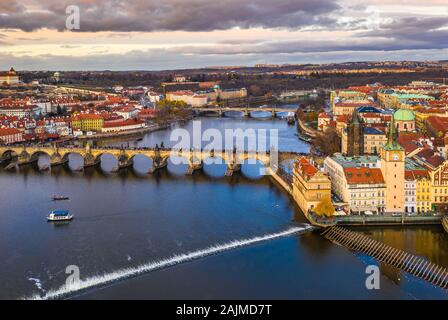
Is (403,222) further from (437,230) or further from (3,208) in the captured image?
(3,208)

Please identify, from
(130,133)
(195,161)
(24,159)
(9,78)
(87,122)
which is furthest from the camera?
(9,78)

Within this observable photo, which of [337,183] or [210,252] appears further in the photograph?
[337,183]

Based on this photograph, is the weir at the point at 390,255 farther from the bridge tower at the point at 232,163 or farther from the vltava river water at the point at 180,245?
the bridge tower at the point at 232,163

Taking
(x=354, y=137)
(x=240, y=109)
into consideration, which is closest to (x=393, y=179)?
(x=354, y=137)

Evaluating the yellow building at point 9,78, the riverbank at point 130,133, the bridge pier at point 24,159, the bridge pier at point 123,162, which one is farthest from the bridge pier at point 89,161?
the yellow building at point 9,78

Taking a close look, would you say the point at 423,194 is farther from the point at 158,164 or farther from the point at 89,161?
the point at 89,161

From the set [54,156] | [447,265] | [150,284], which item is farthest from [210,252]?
[54,156]

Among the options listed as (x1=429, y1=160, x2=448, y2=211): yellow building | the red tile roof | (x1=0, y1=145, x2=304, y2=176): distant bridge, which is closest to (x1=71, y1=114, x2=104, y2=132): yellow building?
(x1=0, y1=145, x2=304, y2=176): distant bridge
